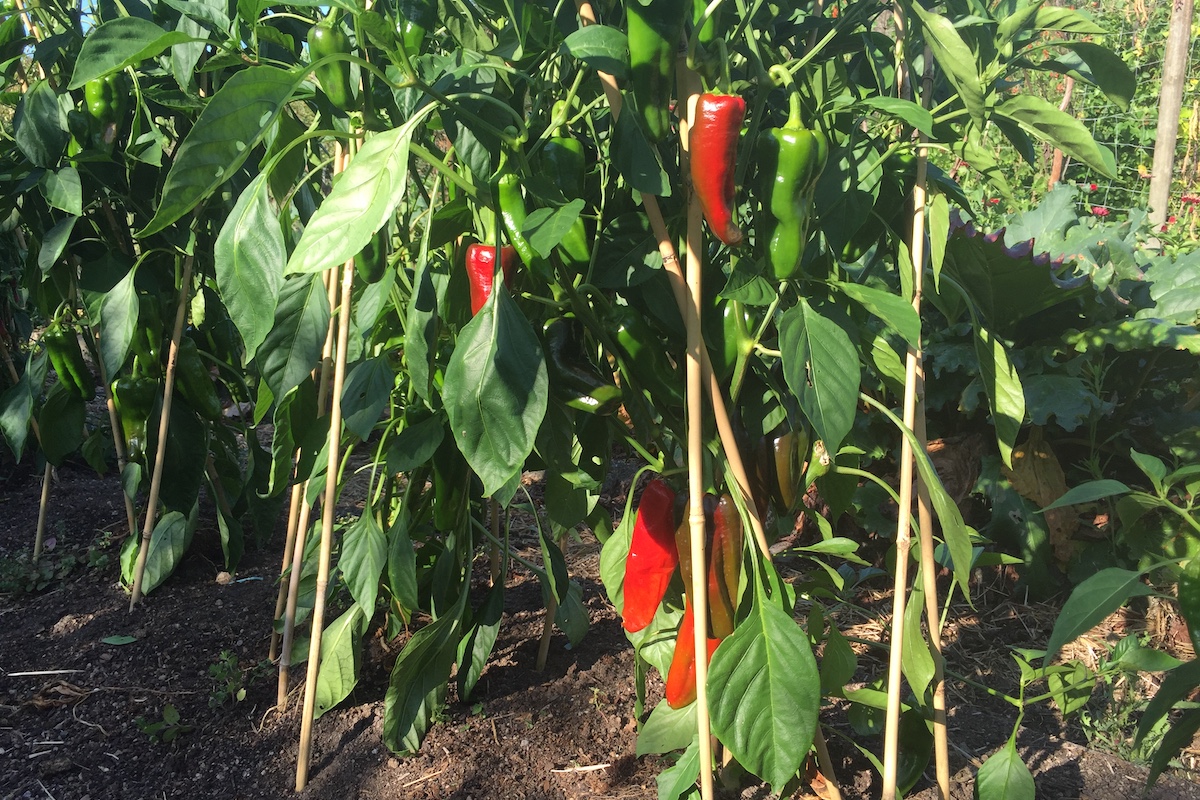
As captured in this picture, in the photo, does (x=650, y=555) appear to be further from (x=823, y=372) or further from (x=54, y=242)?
(x=54, y=242)

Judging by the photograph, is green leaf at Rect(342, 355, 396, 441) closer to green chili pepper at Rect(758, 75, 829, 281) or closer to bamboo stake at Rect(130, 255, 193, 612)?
green chili pepper at Rect(758, 75, 829, 281)

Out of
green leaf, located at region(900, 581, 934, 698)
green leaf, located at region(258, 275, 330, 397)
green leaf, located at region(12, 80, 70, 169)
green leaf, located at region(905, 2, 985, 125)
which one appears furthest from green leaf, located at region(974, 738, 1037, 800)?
green leaf, located at region(12, 80, 70, 169)

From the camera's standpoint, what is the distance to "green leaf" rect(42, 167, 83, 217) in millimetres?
1557

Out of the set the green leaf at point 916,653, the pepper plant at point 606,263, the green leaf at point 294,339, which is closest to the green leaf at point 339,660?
the pepper plant at point 606,263

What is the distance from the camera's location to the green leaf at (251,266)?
0.79 m

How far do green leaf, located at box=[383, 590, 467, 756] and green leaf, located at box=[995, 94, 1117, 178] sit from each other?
104 centimetres

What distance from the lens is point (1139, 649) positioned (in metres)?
1.07

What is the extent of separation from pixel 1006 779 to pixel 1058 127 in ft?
2.47

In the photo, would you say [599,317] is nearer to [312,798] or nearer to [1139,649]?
[1139,649]

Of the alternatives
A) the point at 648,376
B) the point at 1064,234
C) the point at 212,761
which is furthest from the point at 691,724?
the point at 1064,234

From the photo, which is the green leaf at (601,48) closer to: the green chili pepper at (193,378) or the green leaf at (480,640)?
the green leaf at (480,640)

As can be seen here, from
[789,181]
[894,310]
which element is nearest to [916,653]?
[894,310]

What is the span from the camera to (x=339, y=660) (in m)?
1.43

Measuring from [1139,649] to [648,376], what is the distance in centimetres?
70
